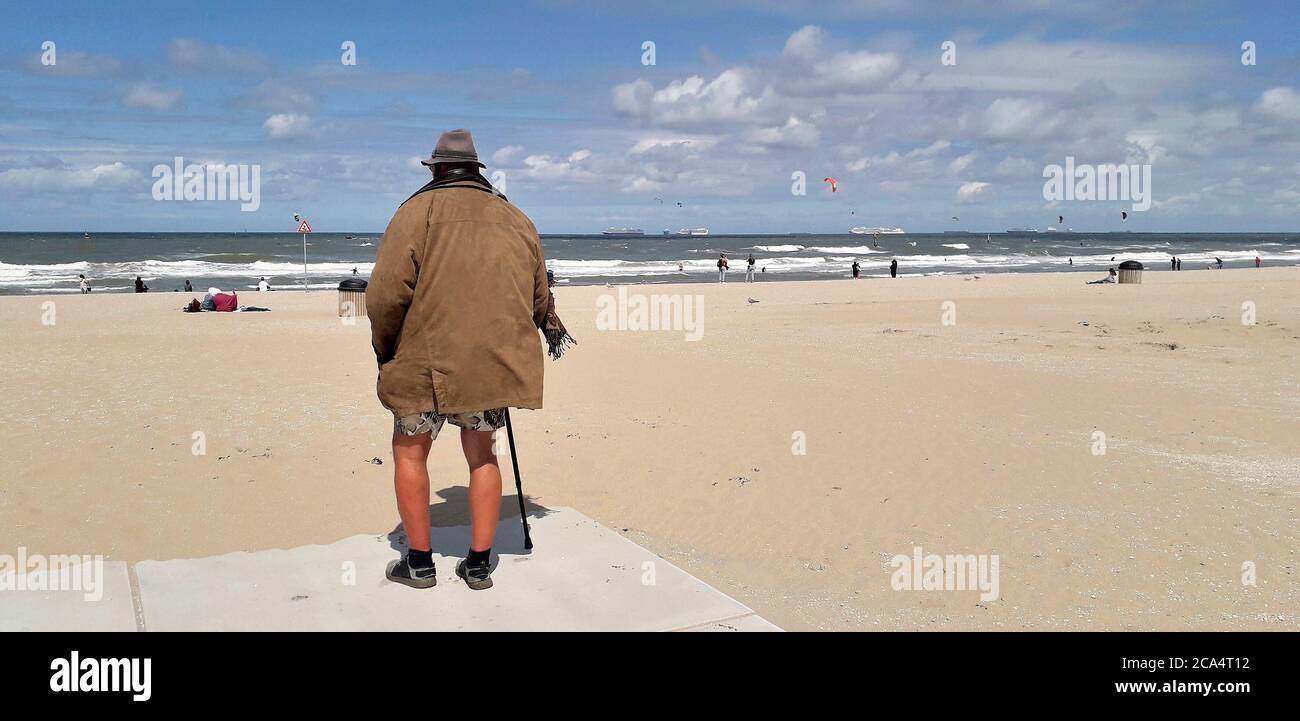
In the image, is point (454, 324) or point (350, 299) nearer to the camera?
point (454, 324)

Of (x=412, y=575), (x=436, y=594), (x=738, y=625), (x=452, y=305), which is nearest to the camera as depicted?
(x=738, y=625)

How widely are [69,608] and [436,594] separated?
1306mm

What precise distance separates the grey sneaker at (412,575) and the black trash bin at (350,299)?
56.5ft

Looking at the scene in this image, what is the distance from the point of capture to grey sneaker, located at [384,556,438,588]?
3.72m

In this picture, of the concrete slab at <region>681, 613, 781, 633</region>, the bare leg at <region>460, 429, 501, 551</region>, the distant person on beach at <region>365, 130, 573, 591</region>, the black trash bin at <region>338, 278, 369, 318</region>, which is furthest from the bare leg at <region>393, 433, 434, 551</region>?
the black trash bin at <region>338, 278, 369, 318</region>

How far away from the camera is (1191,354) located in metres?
12.7

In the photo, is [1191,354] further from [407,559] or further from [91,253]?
A: [91,253]

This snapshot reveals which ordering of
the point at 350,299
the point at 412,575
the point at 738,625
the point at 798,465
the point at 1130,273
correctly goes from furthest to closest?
1. the point at 1130,273
2. the point at 350,299
3. the point at 798,465
4. the point at 412,575
5. the point at 738,625

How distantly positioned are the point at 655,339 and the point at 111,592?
11.6 meters

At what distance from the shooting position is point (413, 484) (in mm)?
3732

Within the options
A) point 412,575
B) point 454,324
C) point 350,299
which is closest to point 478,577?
point 412,575

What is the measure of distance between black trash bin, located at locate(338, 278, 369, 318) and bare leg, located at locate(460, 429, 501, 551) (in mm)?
17313

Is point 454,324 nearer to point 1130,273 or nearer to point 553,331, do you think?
point 553,331

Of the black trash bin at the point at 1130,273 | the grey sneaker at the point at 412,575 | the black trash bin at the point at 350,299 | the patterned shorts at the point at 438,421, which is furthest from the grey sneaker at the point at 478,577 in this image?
the black trash bin at the point at 1130,273
